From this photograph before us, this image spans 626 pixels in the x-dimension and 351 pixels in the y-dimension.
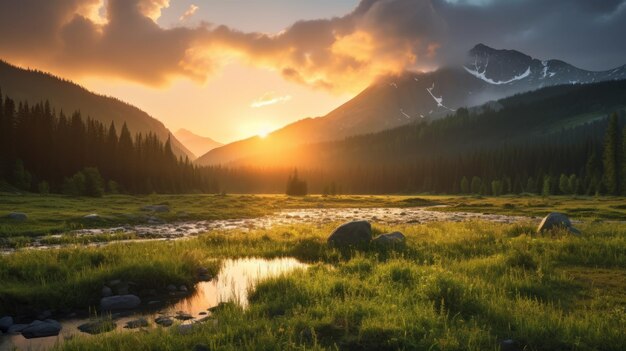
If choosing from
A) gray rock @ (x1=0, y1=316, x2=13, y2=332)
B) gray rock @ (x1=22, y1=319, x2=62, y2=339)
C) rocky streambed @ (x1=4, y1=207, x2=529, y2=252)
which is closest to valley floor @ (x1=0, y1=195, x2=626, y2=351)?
gray rock @ (x1=0, y1=316, x2=13, y2=332)

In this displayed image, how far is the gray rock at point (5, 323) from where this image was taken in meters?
9.96

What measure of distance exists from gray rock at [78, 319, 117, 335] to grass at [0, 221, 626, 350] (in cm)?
122

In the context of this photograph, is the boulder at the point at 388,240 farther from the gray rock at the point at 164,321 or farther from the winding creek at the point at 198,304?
the gray rock at the point at 164,321

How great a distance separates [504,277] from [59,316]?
1398 cm

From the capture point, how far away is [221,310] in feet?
34.4

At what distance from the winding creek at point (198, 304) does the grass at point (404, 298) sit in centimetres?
102

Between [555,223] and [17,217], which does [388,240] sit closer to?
[555,223]

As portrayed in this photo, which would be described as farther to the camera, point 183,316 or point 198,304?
point 198,304

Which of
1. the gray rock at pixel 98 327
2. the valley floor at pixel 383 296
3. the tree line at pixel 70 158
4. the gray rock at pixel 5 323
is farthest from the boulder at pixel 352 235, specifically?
the tree line at pixel 70 158

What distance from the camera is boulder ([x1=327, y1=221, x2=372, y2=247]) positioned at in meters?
20.3

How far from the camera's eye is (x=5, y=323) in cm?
1009

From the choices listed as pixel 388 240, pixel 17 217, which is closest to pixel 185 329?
pixel 388 240

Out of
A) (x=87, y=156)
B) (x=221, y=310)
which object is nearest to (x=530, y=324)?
(x=221, y=310)

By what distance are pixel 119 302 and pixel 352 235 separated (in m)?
12.1
